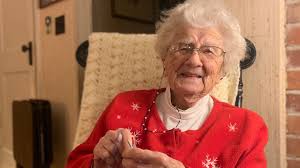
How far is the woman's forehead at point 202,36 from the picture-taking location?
1106 millimetres

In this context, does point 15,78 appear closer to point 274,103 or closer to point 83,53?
point 83,53

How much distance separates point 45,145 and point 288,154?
4.76ft

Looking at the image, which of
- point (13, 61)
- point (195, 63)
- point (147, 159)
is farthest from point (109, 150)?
point (13, 61)

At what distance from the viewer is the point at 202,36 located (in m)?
1.11

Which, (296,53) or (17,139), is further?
(17,139)

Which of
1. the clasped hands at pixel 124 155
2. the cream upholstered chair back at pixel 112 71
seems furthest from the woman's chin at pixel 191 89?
the cream upholstered chair back at pixel 112 71

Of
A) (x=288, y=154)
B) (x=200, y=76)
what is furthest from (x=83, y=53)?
(x=288, y=154)

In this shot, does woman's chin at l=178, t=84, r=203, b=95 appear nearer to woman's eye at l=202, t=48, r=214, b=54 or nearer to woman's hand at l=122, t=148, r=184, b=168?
Answer: woman's eye at l=202, t=48, r=214, b=54

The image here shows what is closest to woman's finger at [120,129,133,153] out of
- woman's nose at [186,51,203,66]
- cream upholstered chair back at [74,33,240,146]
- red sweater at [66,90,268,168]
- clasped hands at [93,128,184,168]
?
clasped hands at [93,128,184,168]

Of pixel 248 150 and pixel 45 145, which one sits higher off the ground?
pixel 248 150

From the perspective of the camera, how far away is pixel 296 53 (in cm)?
137

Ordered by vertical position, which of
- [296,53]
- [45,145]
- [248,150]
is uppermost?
[296,53]

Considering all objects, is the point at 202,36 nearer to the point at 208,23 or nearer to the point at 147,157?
the point at 208,23

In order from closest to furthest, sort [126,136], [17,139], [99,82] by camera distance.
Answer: [126,136], [99,82], [17,139]
